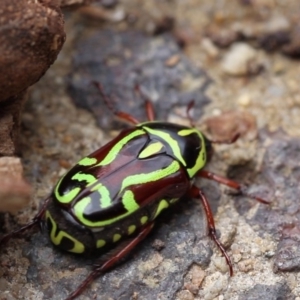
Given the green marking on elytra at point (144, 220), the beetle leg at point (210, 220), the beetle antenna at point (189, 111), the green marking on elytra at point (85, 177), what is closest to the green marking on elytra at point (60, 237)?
the green marking on elytra at point (85, 177)

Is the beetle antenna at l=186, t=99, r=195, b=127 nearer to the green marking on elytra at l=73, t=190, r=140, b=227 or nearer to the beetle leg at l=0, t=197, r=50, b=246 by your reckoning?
the green marking on elytra at l=73, t=190, r=140, b=227

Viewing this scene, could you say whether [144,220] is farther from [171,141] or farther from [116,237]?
[171,141]

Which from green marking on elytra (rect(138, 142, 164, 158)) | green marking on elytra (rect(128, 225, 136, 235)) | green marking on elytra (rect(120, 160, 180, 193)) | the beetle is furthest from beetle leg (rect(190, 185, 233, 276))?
green marking on elytra (rect(128, 225, 136, 235))

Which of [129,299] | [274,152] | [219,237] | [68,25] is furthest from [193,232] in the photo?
[68,25]

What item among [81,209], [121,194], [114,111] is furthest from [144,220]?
[114,111]

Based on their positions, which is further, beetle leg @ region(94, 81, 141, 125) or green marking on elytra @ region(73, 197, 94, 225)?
beetle leg @ region(94, 81, 141, 125)
